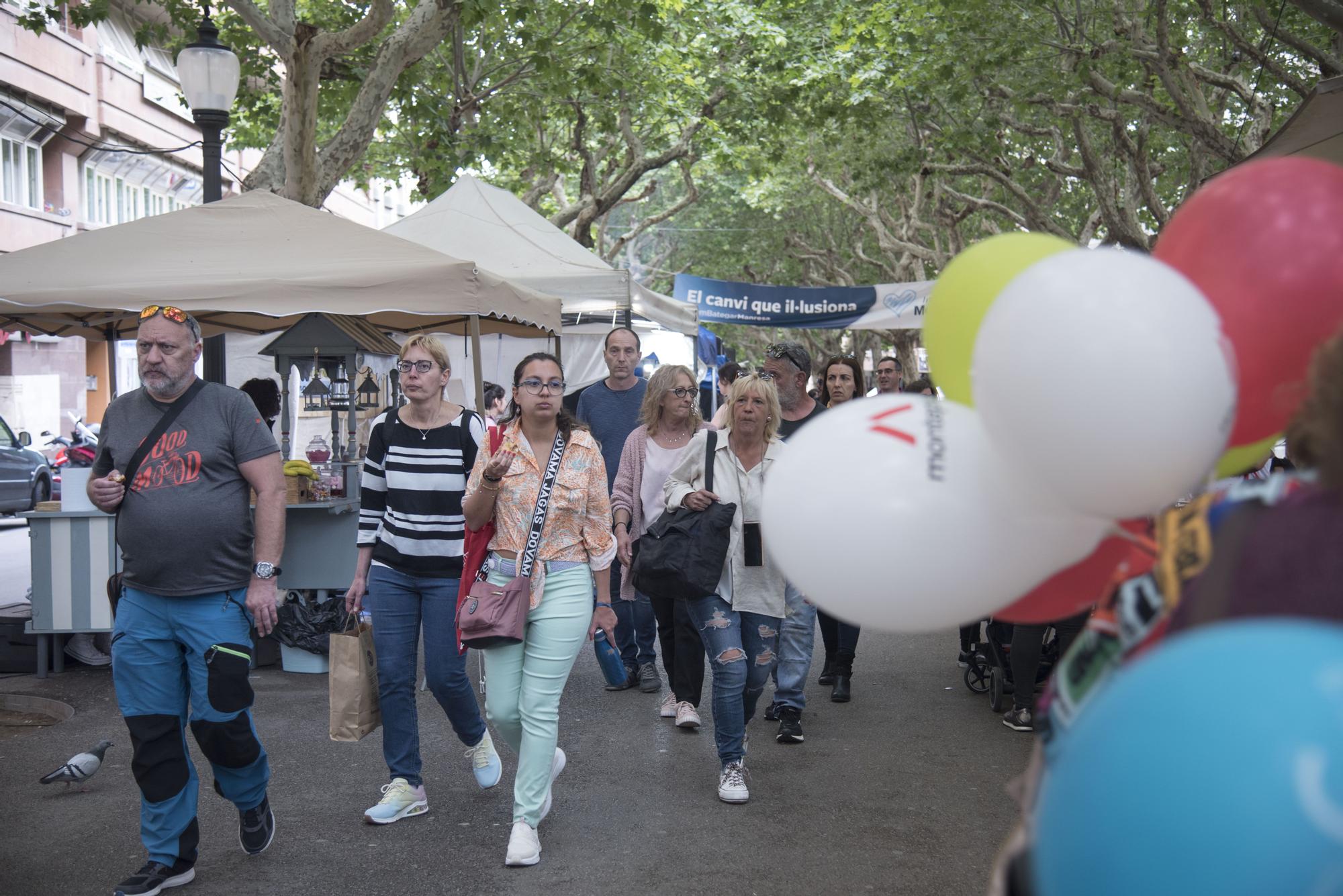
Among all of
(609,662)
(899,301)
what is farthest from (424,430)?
(899,301)

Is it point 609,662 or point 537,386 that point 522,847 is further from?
point 609,662

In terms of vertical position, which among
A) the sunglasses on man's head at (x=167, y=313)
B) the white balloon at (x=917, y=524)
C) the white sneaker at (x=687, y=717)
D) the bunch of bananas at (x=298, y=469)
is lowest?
the white sneaker at (x=687, y=717)

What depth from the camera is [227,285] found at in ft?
23.3

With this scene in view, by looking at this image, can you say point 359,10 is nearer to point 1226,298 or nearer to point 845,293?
point 845,293

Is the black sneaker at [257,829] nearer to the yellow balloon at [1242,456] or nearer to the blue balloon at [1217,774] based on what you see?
the yellow balloon at [1242,456]

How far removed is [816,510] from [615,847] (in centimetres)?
326

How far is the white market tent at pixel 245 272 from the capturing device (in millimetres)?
7082

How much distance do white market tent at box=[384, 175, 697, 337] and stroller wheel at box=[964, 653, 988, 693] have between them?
15.0 ft

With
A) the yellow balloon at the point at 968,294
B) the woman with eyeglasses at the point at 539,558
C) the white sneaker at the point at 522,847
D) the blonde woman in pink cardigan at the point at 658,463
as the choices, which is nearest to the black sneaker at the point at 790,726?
the blonde woman in pink cardigan at the point at 658,463

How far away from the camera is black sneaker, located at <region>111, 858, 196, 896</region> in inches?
165

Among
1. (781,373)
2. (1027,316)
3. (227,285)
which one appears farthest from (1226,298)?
(227,285)

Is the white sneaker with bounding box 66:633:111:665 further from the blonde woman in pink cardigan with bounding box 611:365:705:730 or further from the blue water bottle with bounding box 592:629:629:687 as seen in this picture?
the blonde woman in pink cardigan with bounding box 611:365:705:730

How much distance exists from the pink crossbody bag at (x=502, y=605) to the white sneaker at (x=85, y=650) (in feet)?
14.8

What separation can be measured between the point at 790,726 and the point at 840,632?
1.19 meters
